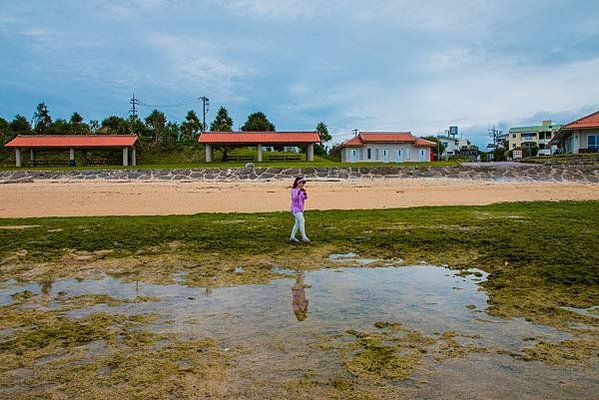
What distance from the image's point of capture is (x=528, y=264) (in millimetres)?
8109

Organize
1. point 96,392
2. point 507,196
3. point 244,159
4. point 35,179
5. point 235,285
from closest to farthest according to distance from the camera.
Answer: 1. point 96,392
2. point 235,285
3. point 507,196
4. point 35,179
5. point 244,159

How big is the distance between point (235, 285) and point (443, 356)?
3.42m

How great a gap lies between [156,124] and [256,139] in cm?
1697

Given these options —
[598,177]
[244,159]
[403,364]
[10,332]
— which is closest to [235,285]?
[10,332]

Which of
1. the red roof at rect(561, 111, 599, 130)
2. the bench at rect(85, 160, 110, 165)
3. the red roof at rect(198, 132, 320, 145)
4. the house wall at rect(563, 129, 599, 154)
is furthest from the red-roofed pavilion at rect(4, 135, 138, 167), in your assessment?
the house wall at rect(563, 129, 599, 154)

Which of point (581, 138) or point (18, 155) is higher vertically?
point (581, 138)

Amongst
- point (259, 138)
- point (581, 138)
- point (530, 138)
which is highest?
point (530, 138)

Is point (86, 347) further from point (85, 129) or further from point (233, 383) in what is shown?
point (85, 129)

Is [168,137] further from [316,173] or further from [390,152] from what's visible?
[316,173]

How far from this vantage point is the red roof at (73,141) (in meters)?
45.2

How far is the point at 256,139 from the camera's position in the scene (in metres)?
46.9

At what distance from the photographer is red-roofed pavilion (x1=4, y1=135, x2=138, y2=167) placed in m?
45.1

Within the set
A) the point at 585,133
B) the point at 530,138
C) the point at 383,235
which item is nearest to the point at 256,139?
the point at 585,133

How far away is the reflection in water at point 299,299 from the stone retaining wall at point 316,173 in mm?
25602
